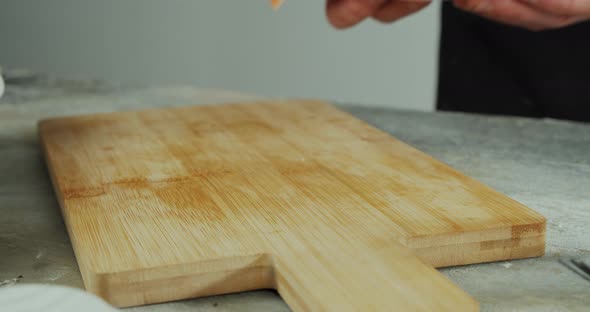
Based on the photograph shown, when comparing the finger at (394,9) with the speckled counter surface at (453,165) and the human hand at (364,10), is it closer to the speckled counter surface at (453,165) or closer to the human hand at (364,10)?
the human hand at (364,10)

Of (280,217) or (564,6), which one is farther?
(564,6)

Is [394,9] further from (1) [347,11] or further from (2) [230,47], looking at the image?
(2) [230,47]

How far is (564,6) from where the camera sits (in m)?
1.17

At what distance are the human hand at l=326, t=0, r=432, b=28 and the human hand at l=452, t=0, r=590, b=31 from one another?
0.08 m

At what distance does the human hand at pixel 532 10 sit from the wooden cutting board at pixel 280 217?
0.27 m

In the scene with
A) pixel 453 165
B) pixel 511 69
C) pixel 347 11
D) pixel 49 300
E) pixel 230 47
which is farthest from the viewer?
pixel 230 47

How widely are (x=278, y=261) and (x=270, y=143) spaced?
1.32 ft

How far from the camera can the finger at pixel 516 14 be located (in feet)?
3.96

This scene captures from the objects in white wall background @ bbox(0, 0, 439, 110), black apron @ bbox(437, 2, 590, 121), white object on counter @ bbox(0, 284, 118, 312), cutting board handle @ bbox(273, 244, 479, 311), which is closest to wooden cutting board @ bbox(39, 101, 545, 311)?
cutting board handle @ bbox(273, 244, 479, 311)

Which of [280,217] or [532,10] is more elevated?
[532,10]

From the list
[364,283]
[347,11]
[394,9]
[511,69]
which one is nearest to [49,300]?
[364,283]

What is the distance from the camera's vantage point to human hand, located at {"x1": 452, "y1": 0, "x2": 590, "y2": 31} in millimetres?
1178

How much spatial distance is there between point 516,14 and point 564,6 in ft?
0.27

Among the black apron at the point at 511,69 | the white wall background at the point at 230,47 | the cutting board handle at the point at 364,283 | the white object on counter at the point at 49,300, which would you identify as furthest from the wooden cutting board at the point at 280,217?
the white wall background at the point at 230,47
